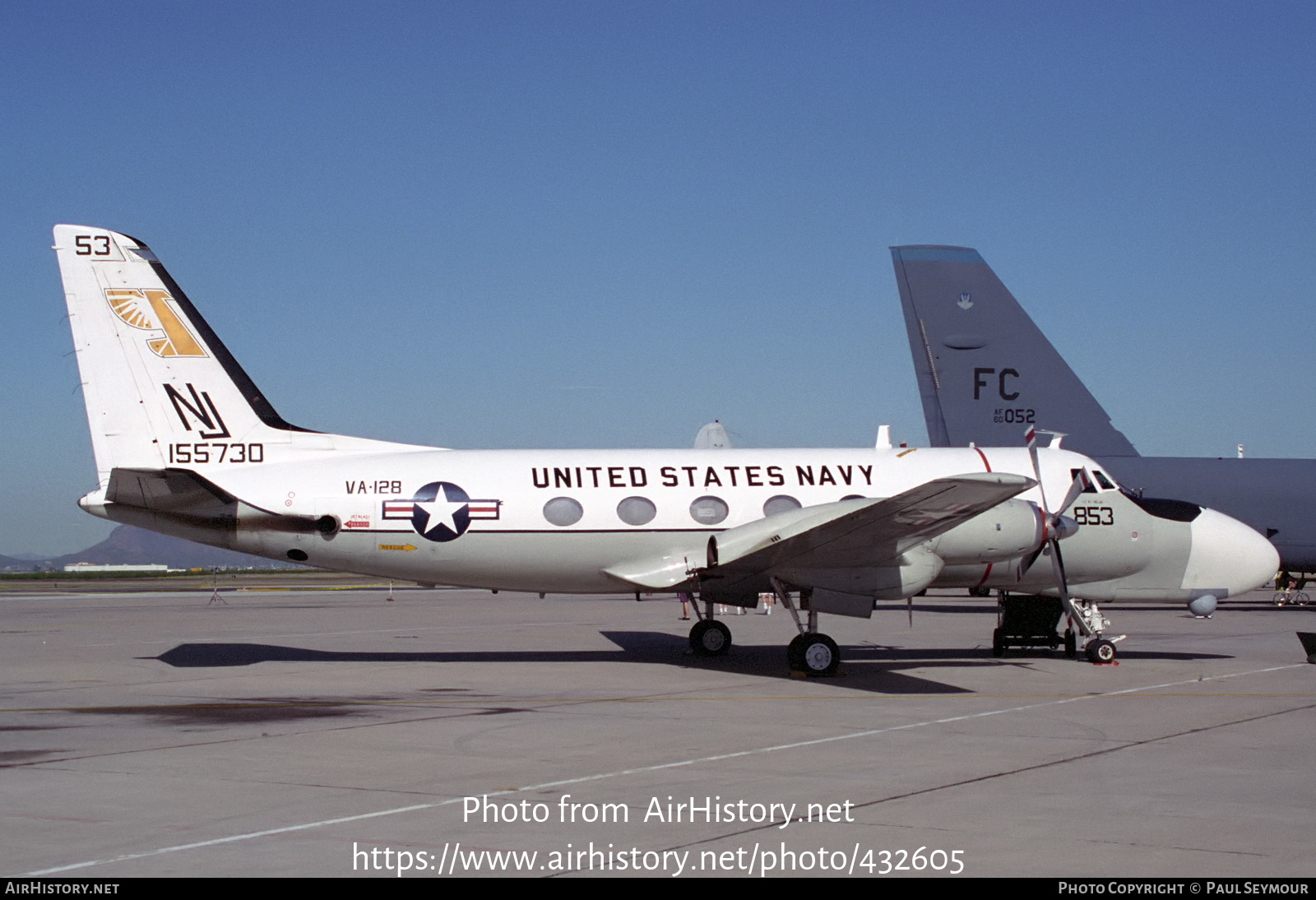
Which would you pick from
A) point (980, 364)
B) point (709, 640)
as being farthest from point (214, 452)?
point (980, 364)

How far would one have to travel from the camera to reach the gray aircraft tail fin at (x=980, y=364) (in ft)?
114

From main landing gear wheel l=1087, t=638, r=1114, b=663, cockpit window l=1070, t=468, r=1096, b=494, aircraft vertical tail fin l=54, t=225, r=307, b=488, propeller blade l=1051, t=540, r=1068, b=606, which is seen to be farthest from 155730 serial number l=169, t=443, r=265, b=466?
Result: main landing gear wheel l=1087, t=638, r=1114, b=663

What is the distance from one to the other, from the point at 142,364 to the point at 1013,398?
24.6 m

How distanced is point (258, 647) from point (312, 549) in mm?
5995

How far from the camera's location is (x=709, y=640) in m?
21.1

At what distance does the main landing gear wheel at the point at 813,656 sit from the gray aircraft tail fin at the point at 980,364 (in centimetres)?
1827

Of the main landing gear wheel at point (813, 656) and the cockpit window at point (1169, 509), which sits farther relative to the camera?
the cockpit window at point (1169, 509)

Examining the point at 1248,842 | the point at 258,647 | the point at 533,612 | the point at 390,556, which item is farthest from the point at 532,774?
the point at 533,612

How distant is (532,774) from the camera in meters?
10.2

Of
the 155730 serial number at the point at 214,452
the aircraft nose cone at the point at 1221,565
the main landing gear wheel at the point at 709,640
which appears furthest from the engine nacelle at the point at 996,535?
the 155730 serial number at the point at 214,452

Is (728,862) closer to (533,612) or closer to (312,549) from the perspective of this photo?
(312,549)

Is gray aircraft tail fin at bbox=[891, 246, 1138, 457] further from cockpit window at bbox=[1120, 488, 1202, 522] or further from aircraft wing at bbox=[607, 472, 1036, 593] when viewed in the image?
aircraft wing at bbox=[607, 472, 1036, 593]

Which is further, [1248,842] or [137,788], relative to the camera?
[137,788]

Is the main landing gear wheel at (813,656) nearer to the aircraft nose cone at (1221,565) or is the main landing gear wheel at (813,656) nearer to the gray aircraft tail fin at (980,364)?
the aircraft nose cone at (1221,565)
